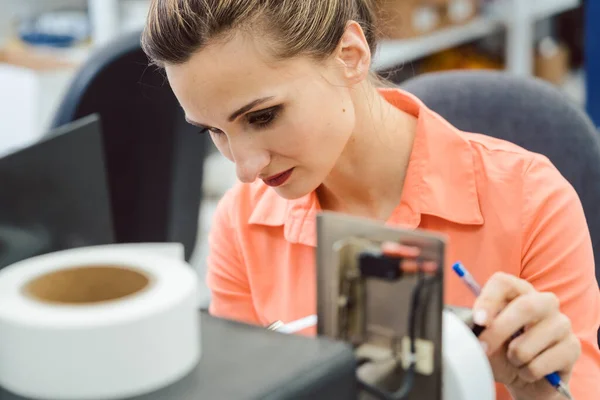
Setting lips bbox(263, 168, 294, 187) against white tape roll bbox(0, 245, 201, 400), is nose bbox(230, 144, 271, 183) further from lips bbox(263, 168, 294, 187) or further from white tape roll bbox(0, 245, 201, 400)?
white tape roll bbox(0, 245, 201, 400)

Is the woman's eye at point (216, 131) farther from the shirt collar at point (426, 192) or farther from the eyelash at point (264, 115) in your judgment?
the shirt collar at point (426, 192)

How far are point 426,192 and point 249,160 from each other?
9.6 inches

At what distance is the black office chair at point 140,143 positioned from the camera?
1463 mm

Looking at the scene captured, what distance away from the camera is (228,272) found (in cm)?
122

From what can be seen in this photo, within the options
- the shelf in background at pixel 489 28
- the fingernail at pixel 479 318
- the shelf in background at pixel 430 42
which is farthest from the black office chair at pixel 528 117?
the shelf in background at pixel 489 28

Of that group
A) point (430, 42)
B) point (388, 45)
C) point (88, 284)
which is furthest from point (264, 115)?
point (430, 42)

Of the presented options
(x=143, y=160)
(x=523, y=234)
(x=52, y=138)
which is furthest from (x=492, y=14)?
(x=52, y=138)

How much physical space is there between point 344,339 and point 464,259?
0.57m

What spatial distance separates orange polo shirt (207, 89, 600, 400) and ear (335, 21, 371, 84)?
13cm

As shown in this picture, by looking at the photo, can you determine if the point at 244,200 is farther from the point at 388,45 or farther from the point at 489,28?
the point at 489,28

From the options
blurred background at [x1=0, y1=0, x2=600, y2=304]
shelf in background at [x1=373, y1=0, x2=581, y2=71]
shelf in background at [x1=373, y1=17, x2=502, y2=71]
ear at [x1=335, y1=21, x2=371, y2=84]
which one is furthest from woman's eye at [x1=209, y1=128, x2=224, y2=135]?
shelf in background at [x1=373, y1=0, x2=581, y2=71]

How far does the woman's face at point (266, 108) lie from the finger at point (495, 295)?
0.35m

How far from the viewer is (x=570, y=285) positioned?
1.00 m

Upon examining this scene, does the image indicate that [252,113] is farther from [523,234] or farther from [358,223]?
[358,223]
